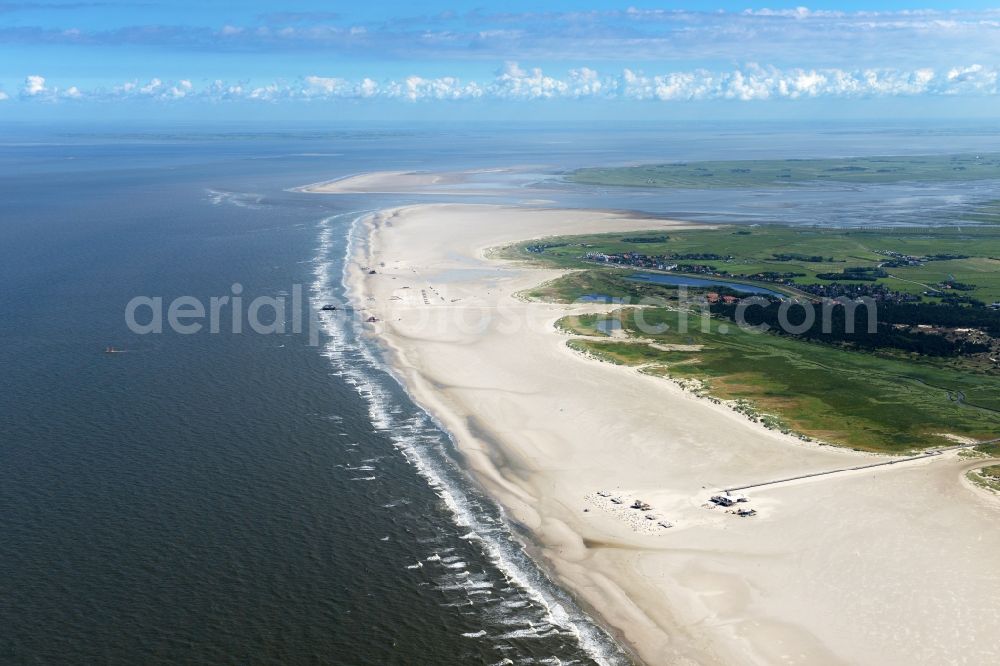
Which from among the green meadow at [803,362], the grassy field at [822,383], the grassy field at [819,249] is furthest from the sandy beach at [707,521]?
the grassy field at [819,249]

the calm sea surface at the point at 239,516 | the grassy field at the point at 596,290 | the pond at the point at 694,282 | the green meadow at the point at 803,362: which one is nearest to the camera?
the calm sea surface at the point at 239,516

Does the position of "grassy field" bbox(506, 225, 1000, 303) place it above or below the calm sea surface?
above

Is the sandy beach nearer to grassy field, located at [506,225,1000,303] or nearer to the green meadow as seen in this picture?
the green meadow

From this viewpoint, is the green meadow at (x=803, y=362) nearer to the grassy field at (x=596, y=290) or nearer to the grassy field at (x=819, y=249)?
the grassy field at (x=596, y=290)

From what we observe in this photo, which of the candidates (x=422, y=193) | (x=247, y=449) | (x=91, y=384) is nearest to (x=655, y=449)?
(x=247, y=449)

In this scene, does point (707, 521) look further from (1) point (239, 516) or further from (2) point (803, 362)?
(2) point (803, 362)

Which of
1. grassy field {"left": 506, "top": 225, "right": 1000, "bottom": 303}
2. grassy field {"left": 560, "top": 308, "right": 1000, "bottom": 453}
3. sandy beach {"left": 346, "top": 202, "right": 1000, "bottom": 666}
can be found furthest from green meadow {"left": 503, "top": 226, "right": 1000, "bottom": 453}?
sandy beach {"left": 346, "top": 202, "right": 1000, "bottom": 666}

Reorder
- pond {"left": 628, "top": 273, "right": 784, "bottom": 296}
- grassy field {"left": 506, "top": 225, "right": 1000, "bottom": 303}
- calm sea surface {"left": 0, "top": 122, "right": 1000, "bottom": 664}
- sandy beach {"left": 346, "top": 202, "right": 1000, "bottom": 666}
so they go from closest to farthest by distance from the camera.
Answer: calm sea surface {"left": 0, "top": 122, "right": 1000, "bottom": 664} < sandy beach {"left": 346, "top": 202, "right": 1000, "bottom": 666} < pond {"left": 628, "top": 273, "right": 784, "bottom": 296} < grassy field {"left": 506, "top": 225, "right": 1000, "bottom": 303}
